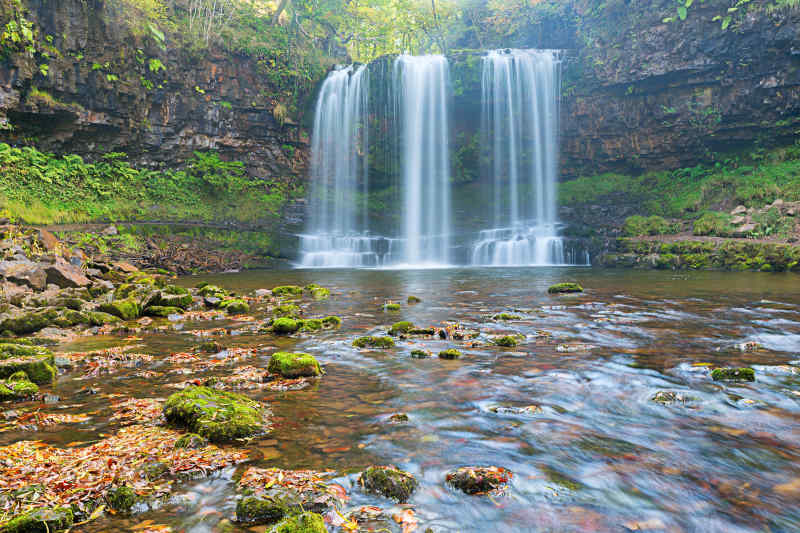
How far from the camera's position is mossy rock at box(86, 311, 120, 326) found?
6758mm

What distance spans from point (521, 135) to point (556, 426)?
26.8 m

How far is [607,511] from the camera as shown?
7.06 ft

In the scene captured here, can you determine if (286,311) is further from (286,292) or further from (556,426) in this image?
(556,426)

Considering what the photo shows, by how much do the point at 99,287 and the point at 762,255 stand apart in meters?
19.4

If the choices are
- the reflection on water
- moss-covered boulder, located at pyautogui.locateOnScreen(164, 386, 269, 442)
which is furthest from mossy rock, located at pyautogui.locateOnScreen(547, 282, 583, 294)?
moss-covered boulder, located at pyautogui.locateOnScreen(164, 386, 269, 442)

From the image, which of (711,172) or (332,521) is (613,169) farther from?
(332,521)

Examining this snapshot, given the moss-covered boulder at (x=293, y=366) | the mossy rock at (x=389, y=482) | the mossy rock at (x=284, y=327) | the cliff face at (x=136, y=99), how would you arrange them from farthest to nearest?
the cliff face at (x=136, y=99) → the mossy rock at (x=284, y=327) → the moss-covered boulder at (x=293, y=366) → the mossy rock at (x=389, y=482)

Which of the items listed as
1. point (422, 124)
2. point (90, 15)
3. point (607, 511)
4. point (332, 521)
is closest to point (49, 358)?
point (332, 521)

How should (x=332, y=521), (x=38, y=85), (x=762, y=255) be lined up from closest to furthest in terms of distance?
(x=332, y=521), (x=762, y=255), (x=38, y=85)

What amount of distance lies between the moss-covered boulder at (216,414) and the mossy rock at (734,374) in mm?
3996

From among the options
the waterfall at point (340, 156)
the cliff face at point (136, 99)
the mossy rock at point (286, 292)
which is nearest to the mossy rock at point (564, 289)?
the mossy rock at point (286, 292)

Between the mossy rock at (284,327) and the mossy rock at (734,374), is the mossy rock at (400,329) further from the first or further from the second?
the mossy rock at (734,374)

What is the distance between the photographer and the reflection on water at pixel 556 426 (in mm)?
2156

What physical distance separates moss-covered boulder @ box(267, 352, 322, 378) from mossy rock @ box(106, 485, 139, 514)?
2.13 metres
